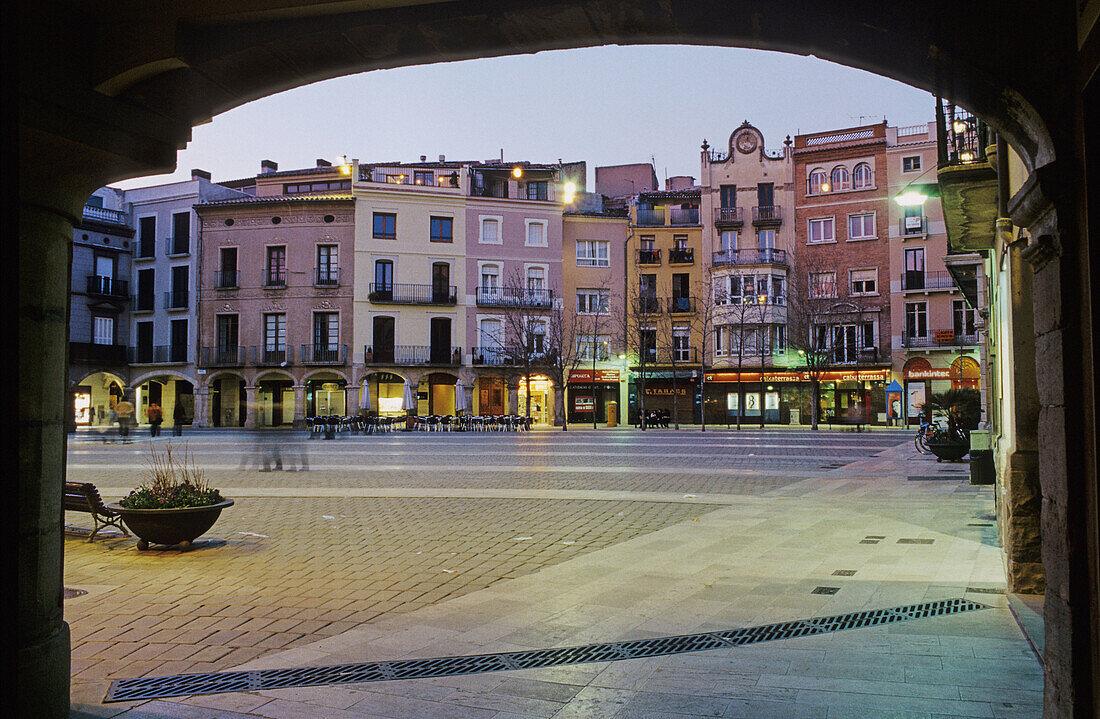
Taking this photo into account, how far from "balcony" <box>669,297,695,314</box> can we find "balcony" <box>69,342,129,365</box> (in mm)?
32621

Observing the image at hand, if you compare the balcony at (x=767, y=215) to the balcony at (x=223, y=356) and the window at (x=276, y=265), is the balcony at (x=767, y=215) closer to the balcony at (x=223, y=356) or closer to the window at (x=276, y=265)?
the window at (x=276, y=265)

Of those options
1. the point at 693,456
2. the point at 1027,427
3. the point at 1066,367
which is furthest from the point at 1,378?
the point at 693,456

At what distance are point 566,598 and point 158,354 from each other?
1843 inches

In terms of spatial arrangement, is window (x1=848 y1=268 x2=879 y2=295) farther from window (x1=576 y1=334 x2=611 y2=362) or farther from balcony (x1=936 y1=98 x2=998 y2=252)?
balcony (x1=936 y1=98 x2=998 y2=252)

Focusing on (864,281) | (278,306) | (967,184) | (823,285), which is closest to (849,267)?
(864,281)

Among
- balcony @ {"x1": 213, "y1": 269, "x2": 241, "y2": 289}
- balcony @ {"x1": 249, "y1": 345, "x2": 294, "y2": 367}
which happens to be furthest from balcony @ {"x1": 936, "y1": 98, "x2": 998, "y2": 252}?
balcony @ {"x1": 213, "y1": 269, "x2": 241, "y2": 289}

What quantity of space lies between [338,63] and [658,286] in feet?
152

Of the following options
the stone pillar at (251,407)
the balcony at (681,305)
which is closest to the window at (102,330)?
the stone pillar at (251,407)

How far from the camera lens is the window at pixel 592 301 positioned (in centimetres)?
4834

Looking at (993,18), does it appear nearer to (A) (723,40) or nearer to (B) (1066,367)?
(A) (723,40)

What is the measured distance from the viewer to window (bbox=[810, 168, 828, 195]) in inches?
1874

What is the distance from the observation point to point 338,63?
3.95 meters

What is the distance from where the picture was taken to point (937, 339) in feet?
144

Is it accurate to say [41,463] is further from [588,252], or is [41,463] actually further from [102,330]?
[102,330]
